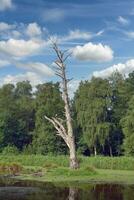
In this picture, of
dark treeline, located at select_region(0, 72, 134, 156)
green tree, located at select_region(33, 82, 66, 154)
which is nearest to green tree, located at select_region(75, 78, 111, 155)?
dark treeline, located at select_region(0, 72, 134, 156)

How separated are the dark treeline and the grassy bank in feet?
54.0

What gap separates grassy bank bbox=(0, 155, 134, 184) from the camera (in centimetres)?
3997

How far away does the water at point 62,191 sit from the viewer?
2830 cm

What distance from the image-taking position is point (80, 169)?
147 feet

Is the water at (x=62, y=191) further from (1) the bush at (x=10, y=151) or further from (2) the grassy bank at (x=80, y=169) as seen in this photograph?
Result: (1) the bush at (x=10, y=151)

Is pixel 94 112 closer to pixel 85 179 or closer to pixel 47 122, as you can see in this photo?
pixel 47 122

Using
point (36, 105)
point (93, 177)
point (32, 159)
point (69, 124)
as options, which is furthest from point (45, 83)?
point (93, 177)

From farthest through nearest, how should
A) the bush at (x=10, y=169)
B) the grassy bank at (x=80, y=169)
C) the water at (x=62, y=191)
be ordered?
the bush at (x=10, y=169) < the grassy bank at (x=80, y=169) < the water at (x=62, y=191)

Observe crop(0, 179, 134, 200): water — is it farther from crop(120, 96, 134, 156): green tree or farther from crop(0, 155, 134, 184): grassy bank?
crop(120, 96, 134, 156): green tree

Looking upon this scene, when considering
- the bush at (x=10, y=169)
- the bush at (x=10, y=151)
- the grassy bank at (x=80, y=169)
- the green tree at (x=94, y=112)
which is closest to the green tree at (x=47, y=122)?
the green tree at (x=94, y=112)

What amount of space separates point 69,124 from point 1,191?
20.8 metres

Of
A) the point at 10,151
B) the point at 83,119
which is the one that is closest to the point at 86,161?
the point at 10,151

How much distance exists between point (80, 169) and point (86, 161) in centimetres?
921

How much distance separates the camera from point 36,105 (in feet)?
265
